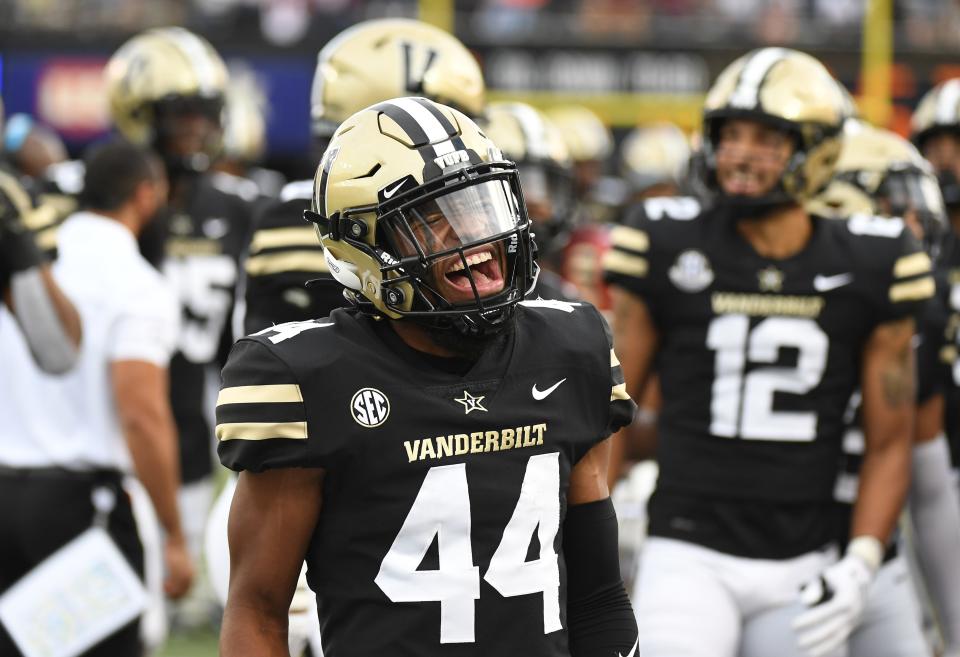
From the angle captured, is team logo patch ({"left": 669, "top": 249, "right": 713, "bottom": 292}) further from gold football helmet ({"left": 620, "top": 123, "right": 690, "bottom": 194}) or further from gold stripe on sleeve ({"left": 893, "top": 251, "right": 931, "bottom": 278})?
gold football helmet ({"left": 620, "top": 123, "right": 690, "bottom": 194})

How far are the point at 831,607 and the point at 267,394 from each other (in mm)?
1776

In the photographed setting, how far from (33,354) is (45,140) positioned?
505cm

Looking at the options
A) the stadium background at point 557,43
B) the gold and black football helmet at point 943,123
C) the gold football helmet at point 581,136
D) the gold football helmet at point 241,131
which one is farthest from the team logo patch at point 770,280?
the stadium background at point 557,43

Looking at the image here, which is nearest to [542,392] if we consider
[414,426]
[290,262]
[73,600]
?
[414,426]

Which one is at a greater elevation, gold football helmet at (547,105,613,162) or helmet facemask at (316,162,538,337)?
helmet facemask at (316,162,538,337)

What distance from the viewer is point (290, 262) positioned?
365 cm

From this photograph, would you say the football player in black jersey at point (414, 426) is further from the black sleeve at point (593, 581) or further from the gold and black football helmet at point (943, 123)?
the gold and black football helmet at point (943, 123)

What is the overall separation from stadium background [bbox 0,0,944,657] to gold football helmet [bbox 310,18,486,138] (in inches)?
471

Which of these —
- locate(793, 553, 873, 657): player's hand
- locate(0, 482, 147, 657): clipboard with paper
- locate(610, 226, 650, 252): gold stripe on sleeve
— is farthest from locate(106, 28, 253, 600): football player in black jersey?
locate(793, 553, 873, 657): player's hand

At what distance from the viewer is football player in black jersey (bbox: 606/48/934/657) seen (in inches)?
153

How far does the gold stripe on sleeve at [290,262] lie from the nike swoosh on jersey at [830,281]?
120cm

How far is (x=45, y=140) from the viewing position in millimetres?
8859

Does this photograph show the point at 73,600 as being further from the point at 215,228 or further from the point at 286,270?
the point at 215,228

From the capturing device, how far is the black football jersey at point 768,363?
392 cm
